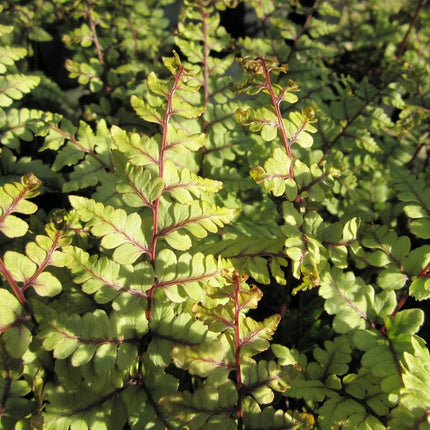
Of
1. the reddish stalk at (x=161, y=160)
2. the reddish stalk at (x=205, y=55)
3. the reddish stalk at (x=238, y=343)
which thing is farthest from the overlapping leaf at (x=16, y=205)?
the reddish stalk at (x=205, y=55)

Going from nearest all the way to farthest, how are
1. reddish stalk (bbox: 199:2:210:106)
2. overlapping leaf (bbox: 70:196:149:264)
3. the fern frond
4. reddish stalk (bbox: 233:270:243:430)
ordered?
1. reddish stalk (bbox: 233:270:243:430)
2. overlapping leaf (bbox: 70:196:149:264)
3. the fern frond
4. reddish stalk (bbox: 199:2:210:106)

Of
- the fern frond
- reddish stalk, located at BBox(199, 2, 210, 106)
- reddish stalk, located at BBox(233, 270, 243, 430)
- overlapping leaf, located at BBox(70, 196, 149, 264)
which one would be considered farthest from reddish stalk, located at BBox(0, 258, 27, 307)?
reddish stalk, located at BBox(199, 2, 210, 106)

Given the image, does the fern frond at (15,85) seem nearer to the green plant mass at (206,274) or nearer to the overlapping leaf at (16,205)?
the green plant mass at (206,274)

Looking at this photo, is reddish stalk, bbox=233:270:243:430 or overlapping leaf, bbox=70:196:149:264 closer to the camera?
reddish stalk, bbox=233:270:243:430

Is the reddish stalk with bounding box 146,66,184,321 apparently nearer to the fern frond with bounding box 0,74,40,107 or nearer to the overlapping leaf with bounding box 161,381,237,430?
the overlapping leaf with bounding box 161,381,237,430

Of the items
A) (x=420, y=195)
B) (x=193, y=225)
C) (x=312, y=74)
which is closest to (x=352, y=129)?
(x=312, y=74)

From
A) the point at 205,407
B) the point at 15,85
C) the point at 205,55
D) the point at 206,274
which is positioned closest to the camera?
the point at 205,407

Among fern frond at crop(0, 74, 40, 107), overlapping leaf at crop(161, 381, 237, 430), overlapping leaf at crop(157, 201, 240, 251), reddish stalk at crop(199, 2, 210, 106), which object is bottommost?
overlapping leaf at crop(161, 381, 237, 430)

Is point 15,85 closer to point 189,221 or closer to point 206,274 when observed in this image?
point 189,221

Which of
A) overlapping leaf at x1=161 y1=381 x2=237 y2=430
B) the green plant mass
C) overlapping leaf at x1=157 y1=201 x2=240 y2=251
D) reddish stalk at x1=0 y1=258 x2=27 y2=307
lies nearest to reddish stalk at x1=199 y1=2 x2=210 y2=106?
the green plant mass

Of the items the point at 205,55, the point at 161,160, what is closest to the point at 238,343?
the point at 161,160

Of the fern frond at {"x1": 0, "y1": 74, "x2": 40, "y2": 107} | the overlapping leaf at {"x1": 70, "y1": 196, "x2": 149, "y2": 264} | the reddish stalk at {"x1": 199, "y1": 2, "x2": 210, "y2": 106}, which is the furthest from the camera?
the reddish stalk at {"x1": 199, "y1": 2, "x2": 210, "y2": 106}

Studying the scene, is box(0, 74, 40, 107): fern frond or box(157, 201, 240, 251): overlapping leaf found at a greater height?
box(157, 201, 240, 251): overlapping leaf

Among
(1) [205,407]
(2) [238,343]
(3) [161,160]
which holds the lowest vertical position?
(1) [205,407]
